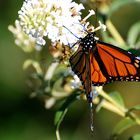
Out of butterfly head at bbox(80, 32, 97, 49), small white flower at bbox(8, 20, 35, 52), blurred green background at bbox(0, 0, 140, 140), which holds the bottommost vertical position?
butterfly head at bbox(80, 32, 97, 49)

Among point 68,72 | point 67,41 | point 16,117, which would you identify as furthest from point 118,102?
point 16,117

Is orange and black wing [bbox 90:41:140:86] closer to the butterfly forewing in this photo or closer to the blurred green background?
the butterfly forewing

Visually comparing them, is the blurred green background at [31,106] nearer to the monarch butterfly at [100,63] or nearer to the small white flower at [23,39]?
the small white flower at [23,39]

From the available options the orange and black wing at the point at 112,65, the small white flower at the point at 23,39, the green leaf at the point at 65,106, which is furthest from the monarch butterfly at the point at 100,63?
the small white flower at the point at 23,39

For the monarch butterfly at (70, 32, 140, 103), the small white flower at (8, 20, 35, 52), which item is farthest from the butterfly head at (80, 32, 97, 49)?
the small white flower at (8, 20, 35, 52)

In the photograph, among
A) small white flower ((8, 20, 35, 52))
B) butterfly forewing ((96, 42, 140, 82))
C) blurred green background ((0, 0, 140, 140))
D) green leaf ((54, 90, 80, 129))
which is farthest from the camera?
blurred green background ((0, 0, 140, 140))

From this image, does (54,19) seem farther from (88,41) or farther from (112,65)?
(112,65)
